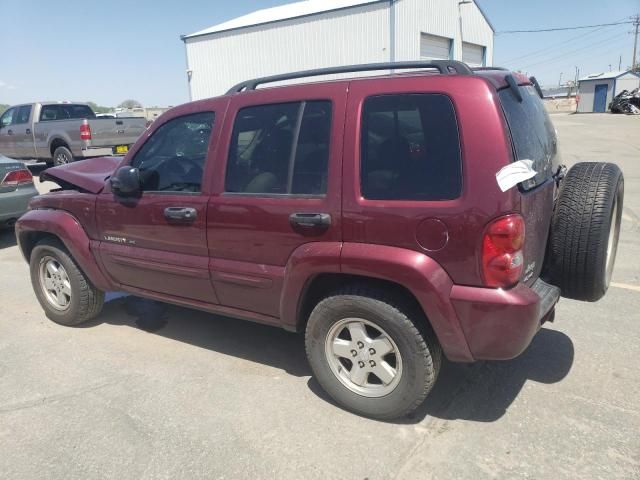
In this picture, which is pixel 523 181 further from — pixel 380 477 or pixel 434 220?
pixel 380 477

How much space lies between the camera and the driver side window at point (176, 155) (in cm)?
338

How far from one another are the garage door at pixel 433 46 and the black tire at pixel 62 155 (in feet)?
46.2

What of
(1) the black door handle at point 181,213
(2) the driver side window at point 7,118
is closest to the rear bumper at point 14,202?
(1) the black door handle at point 181,213

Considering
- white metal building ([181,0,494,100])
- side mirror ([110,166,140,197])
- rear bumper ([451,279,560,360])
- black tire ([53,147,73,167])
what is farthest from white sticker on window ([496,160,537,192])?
white metal building ([181,0,494,100])

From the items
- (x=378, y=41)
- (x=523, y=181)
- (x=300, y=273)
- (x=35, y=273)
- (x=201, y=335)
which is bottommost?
(x=201, y=335)

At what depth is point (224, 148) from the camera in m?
3.22

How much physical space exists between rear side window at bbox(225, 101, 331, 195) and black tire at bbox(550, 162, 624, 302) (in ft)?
4.24

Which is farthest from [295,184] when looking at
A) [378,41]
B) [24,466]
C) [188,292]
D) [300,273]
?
[378,41]

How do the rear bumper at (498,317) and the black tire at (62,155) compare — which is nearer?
the rear bumper at (498,317)

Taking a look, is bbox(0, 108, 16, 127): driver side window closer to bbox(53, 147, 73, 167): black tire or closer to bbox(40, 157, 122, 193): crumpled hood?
bbox(53, 147, 73, 167): black tire

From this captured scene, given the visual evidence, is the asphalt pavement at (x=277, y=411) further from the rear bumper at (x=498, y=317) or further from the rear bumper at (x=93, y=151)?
the rear bumper at (x=93, y=151)

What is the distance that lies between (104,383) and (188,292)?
2.58 ft

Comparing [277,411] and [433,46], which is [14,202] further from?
[433,46]

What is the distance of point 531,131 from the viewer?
2791 mm
